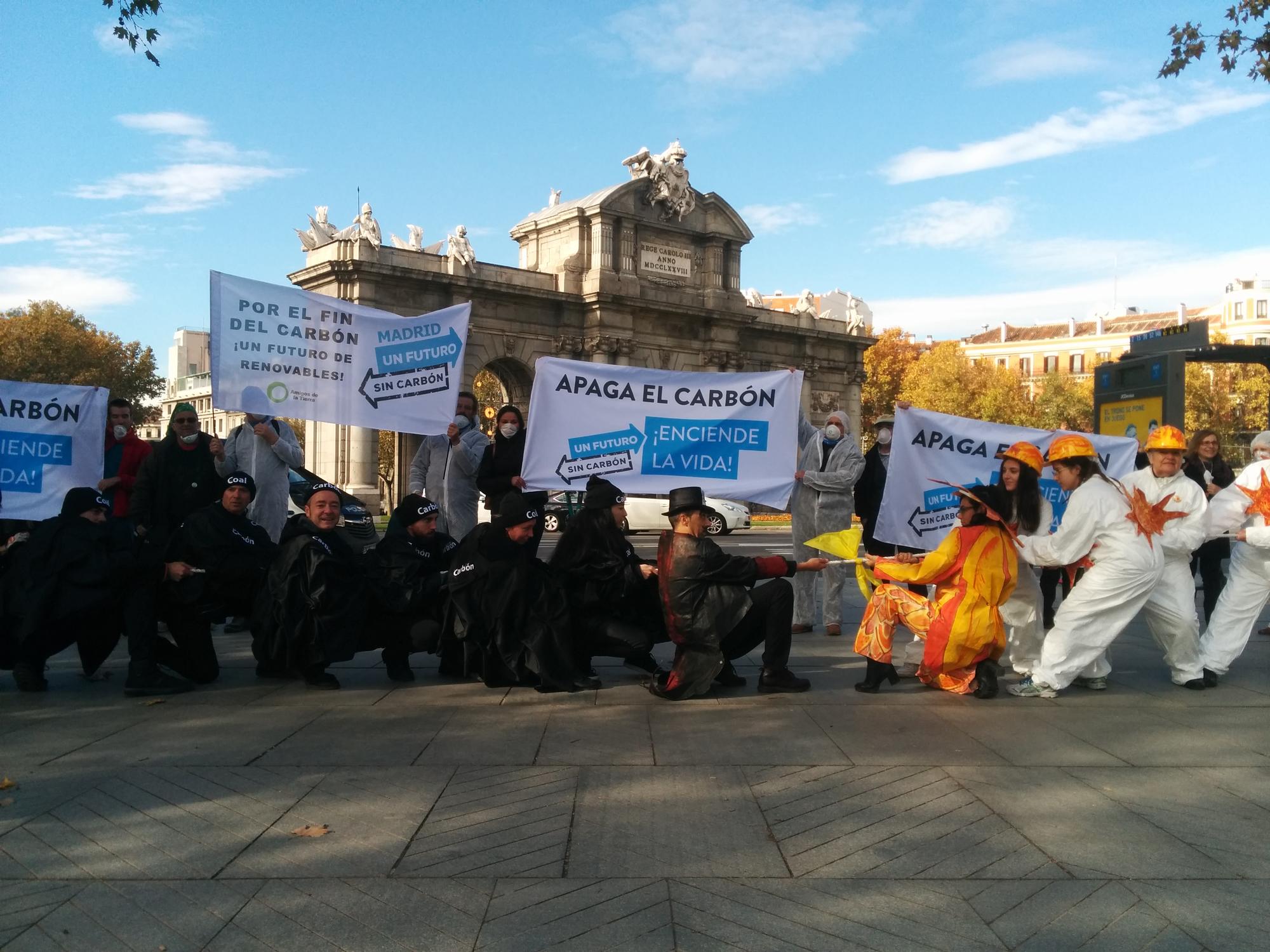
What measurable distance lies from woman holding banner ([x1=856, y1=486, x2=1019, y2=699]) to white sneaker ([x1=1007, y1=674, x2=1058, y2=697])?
21 centimetres

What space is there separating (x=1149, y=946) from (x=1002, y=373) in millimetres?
76491

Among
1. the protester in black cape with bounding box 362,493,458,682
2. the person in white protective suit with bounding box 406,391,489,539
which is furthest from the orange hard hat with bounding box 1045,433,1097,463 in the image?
the person in white protective suit with bounding box 406,391,489,539

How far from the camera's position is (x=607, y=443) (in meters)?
9.02

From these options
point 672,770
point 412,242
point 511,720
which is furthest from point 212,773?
point 412,242

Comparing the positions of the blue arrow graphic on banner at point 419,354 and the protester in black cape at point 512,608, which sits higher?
the blue arrow graphic on banner at point 419,354

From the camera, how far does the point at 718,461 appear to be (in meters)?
9.13

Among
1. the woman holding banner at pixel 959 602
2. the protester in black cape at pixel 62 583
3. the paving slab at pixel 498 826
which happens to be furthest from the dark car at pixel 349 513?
the woman holding banner at pixel 959 602

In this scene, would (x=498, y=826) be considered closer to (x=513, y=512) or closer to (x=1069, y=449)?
(x=513, y=512)

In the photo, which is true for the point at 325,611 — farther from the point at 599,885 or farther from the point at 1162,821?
the point at 1162,821

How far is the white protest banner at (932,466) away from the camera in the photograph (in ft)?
29.9

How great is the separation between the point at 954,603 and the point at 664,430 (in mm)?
3044

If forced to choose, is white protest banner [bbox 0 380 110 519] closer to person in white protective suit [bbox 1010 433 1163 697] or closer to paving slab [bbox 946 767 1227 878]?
paving slab [bbox 946 767 1227 878]

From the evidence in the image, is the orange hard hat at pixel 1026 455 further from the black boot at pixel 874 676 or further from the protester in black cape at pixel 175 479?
the protester in black cape at pixel 175 479

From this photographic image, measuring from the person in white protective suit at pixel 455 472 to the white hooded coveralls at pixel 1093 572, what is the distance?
182 inches
